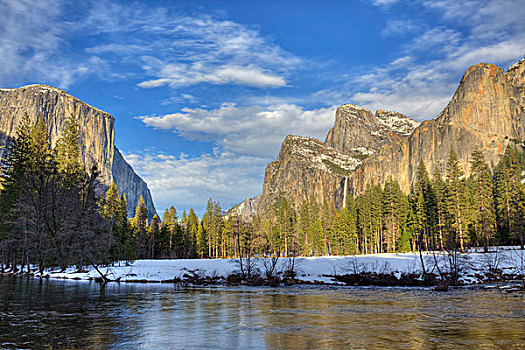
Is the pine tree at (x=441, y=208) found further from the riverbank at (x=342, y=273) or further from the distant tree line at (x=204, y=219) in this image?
the riverbank at (x=342, y=273)

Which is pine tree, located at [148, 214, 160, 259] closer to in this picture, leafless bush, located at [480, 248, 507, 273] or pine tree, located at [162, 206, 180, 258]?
pine tree, located at [162, 206, 180, 258]

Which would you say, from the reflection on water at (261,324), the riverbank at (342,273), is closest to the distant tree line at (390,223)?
the riverbank at (342,273)

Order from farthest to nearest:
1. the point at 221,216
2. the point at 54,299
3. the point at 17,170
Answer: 1. the point at 221,216
2. the point at 17,170
3. the point at 54,299

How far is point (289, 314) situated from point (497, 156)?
713ft

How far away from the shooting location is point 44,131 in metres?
53.4

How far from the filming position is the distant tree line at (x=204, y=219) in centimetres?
3622

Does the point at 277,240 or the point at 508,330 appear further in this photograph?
the point at 277,240

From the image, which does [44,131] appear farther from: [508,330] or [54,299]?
[508,330]

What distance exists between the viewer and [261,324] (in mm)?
14398

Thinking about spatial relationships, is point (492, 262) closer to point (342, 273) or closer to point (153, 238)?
point (342, 273)

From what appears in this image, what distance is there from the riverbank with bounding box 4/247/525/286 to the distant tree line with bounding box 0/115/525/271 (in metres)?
2.49

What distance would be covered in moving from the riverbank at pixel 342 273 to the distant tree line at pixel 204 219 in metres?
2.49

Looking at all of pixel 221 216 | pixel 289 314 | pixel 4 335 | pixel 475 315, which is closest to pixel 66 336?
pixel 4 335

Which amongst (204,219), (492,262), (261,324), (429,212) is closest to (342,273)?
(492,262)
